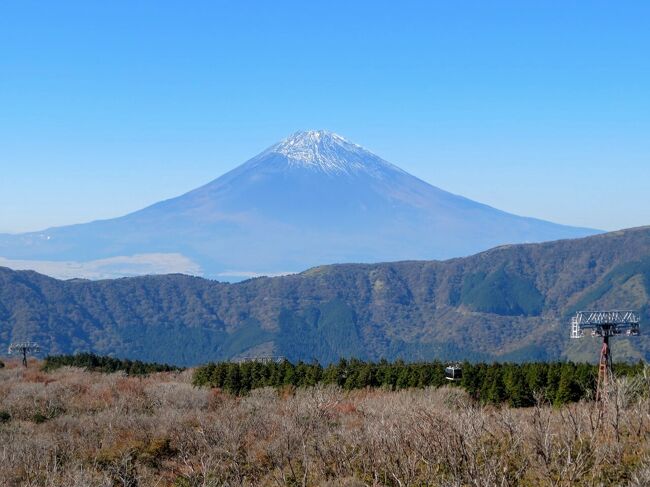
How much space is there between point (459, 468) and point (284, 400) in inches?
1520

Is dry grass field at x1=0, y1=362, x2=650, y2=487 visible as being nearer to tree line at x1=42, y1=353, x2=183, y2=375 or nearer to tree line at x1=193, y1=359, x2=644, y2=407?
tree line at x1=193, y1=359, x2=644, y2=407

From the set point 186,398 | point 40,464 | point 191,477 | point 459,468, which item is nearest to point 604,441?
point 459,468

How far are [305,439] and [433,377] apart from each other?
116 feet

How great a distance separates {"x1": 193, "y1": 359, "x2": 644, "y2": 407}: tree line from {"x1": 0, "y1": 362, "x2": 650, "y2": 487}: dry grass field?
11.1 ft

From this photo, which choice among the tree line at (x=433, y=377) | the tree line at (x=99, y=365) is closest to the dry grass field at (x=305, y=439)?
the tree line at (x=433, y=377)

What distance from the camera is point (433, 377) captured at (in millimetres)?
70438

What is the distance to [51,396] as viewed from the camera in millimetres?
62719

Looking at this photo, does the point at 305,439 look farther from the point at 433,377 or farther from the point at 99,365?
the point at 99,365

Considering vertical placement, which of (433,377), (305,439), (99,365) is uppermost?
(305,439)

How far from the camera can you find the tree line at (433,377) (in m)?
62.5

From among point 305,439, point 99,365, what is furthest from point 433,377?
point 99,365

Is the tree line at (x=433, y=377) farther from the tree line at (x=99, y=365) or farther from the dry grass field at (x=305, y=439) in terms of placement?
the tree line at (x=99, y=365)

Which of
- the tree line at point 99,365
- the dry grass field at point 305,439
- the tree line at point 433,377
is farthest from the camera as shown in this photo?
the tree line at point 99,365

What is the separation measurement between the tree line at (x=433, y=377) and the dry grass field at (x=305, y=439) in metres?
3.38
